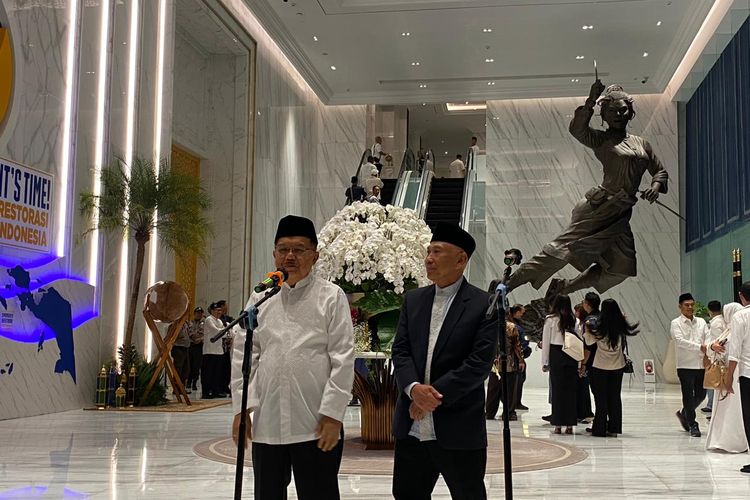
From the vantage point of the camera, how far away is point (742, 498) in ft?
15.4

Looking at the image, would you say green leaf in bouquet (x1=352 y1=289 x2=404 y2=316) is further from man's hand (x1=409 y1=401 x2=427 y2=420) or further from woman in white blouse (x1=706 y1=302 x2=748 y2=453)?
man's hand (x1=409 y1=401 x2=427 y2=420)

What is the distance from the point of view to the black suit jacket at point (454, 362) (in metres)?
2.92

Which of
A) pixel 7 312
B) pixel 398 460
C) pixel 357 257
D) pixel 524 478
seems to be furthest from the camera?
pixel 7 312

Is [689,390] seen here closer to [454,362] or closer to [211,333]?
[454,362]

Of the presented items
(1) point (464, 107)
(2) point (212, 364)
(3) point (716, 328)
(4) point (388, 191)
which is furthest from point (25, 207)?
(1) point (464, 107)

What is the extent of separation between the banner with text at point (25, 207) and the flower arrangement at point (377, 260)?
4260mm

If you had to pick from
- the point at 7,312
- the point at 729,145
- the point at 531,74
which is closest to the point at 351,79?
the point at 531,74

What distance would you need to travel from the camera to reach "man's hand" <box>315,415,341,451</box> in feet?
9.14

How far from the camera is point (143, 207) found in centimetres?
1022

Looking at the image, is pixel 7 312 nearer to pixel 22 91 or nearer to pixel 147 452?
pixel 22 91

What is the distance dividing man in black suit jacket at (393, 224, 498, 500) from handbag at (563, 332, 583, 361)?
508 centimetres

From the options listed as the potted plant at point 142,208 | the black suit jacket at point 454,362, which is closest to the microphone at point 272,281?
the black suit jacket at point 454,362

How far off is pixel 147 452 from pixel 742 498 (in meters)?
4.30

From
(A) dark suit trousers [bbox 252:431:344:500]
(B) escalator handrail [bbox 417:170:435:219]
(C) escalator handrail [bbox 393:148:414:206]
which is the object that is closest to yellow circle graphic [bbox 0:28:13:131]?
(A) dark suit trousers [bbox 252:431:344:500]
